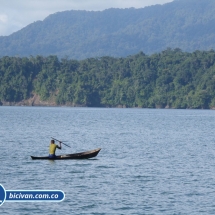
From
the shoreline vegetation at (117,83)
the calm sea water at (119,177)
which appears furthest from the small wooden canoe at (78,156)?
the shoreline vegetation at (117,83)

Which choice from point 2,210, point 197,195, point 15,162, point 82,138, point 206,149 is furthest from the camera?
point 82,138

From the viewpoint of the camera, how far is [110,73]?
19775 centimetres

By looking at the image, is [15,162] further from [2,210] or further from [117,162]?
[2,210]

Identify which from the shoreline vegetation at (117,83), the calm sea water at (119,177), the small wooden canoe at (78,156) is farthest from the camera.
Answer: the shoreline vegetation at (117,83)

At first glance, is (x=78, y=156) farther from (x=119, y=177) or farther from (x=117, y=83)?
(x=117, y=83)

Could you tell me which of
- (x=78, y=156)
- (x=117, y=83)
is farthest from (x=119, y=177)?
(x=117, y=83)

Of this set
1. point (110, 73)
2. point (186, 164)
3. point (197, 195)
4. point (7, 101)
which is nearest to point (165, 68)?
point (110, 73)

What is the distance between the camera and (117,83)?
625ft

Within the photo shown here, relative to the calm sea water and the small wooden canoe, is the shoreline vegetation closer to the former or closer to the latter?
the calm sea water

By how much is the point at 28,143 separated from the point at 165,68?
5334 inches

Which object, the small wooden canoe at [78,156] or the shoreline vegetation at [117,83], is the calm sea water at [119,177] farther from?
the shoreline vegetation at [117,83]

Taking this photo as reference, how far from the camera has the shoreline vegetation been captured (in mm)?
178750

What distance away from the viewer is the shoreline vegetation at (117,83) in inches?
7037

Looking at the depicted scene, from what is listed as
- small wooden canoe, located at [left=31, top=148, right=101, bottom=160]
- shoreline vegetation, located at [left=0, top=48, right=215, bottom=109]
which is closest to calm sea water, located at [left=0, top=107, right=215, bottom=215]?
small wooden canoe, located at [left=31, top=148, right=101, bottom=160]
